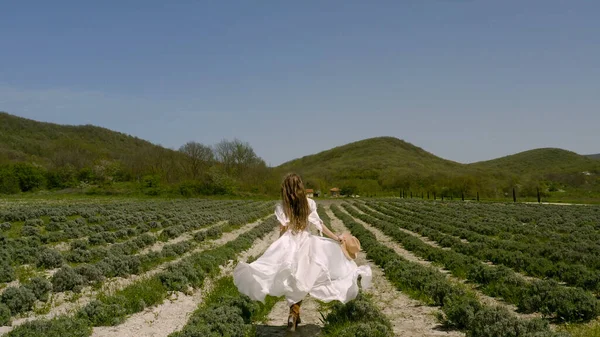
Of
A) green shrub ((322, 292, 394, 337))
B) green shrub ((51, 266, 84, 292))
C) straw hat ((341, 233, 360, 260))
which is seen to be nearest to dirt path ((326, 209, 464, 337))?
green shrub ((322, 292, 394, 337))

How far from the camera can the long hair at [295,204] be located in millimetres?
6941

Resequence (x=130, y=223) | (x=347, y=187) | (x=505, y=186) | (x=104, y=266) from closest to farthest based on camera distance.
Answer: (x=104, y=266)
(x=130, y=223)
(x=505, y=186)
(x=347, y=187)

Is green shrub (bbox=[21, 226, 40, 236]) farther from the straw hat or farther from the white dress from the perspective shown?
the straw hat

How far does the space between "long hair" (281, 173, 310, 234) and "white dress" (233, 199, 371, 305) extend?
0.80ft

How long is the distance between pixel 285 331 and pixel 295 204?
2.11 metres

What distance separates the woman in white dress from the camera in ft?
21.5

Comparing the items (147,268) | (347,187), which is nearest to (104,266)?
(147,268)

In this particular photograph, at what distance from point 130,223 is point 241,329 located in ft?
68.1

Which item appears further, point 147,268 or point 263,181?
point 263,181

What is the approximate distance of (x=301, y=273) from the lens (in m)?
6.59

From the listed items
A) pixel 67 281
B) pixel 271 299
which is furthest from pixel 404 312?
pixel 67 281

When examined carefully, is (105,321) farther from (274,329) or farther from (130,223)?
(130,223)

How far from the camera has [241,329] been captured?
671 cm

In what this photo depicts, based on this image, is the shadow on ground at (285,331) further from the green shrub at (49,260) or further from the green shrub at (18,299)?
the green shrub at (49,260)
